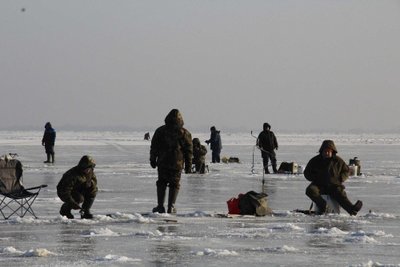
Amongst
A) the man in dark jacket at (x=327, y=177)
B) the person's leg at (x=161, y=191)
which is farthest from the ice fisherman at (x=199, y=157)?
the person's leg at (x=161, y=191)

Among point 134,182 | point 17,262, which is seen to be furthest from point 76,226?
point 134,182

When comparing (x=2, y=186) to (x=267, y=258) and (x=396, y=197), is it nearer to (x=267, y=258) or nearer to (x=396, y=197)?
(x=267, y=258)

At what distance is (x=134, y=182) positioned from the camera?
26.2 meters

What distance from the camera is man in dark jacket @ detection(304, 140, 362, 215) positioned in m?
16.7

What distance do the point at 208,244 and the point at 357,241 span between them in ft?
6.37

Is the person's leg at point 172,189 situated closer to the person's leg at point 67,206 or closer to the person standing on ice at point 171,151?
the person standing on ice at point 171,151

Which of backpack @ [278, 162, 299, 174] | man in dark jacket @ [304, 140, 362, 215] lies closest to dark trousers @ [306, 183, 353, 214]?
man in dark jacket @ [304, 140, 362, 215]

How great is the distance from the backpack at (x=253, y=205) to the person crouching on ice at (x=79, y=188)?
2.59 m

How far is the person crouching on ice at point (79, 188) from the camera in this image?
15.1 meters

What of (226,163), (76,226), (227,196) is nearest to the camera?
(76,226)

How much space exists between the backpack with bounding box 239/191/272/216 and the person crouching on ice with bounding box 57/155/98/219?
2590mm

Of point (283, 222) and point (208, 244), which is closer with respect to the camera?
point (208, 244)

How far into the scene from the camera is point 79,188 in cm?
1543

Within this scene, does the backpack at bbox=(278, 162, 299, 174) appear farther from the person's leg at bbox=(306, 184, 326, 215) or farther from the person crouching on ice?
the person crouching on ice
